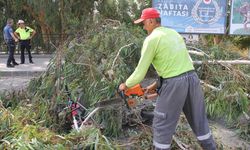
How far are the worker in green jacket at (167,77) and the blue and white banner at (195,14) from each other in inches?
232

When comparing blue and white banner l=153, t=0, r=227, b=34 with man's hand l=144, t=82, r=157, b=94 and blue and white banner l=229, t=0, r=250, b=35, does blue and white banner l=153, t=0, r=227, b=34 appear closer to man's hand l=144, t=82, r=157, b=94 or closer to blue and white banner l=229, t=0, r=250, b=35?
blue and white banner l=229, t=0, r=250, b=35

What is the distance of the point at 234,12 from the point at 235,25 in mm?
315

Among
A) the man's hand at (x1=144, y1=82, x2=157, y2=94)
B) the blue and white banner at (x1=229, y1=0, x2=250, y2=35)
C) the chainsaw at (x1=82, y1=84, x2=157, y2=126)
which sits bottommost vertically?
the chainsaw at (x1=82, y1=84, x2=157, y2=126)

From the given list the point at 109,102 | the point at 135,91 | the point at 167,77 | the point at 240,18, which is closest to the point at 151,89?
the point at 135,91

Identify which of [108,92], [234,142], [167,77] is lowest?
[234,142]

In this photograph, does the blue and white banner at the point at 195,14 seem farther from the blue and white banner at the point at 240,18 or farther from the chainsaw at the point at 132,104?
the chainsaw at the point at 132,104

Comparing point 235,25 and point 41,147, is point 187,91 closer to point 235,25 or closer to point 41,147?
point 41,147

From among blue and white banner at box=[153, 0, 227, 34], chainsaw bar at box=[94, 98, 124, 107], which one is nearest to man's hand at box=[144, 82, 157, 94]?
chainsaw bar at box=[94, 98, 124, 107]

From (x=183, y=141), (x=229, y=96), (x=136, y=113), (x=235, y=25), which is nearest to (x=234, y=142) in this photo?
(x=229, y=96)

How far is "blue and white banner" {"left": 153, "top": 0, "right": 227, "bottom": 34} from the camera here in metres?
9.59

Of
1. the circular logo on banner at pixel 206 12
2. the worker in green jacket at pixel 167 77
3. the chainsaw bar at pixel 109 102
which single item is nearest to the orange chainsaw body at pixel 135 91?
the worker in green jacket at pixel 167 77

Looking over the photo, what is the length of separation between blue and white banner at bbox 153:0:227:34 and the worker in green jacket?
590cm

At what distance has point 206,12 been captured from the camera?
31.8ft

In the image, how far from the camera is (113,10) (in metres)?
17.0
